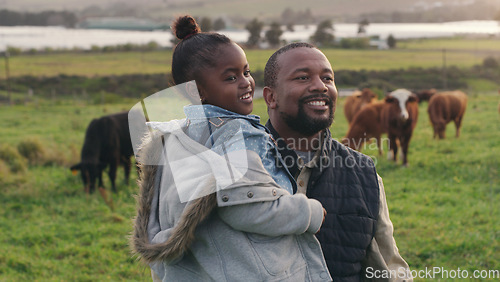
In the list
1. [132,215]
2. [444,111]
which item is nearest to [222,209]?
[132,215]

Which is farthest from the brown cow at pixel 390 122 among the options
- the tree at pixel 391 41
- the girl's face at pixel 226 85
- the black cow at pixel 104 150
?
the tree at pixel 391 41

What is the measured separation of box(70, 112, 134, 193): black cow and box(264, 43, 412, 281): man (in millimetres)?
6418

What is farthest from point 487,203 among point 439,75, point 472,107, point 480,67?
point 480,67

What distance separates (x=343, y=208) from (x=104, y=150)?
690 centimetres

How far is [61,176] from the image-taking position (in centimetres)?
908

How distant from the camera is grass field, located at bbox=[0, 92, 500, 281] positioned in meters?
5.20

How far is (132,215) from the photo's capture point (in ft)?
22.6

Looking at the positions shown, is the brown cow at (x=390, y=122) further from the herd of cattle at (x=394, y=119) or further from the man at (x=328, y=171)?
the man at (x=328, y=171)

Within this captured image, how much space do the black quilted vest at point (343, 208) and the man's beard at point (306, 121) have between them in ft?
0.32

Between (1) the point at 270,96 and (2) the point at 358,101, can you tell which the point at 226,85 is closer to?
(1) the point at 270,96

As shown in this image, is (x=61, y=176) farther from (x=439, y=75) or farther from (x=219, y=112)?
(x=439, y=75)

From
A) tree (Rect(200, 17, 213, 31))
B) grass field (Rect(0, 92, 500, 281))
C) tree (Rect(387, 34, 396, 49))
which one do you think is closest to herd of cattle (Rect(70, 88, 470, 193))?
grass field (Rect(0, 92, 500, 281))

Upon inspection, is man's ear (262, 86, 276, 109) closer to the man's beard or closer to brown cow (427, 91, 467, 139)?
the man's beard

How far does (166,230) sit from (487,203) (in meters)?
6.01
